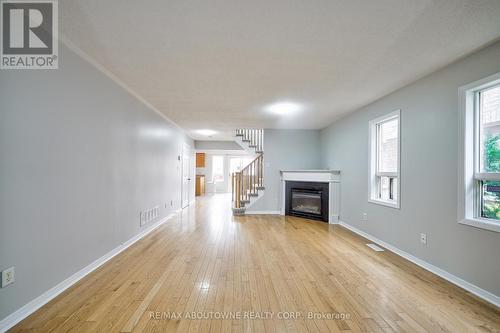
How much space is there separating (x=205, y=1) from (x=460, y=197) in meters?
3.09

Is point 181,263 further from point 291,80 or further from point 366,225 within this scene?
point 366,225

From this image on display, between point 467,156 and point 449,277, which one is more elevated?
point 467,156

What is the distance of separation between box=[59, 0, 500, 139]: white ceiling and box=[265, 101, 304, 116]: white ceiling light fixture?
2.02ft

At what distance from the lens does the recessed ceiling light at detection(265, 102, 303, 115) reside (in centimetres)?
418

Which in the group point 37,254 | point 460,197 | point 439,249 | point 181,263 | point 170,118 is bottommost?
point 181,263

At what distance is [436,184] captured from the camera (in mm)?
2775

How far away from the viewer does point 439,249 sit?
2701mm

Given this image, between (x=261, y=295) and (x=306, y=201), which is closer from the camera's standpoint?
(x=261, y=295)

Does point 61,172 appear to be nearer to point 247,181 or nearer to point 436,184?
point 436,184

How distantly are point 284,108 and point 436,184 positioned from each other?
265 centimetres

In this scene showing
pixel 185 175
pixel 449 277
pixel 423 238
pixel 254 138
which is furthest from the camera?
pixel 254 138

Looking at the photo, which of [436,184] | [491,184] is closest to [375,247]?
[436,184]

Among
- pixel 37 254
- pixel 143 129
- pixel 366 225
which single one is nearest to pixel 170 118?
pixel 143 129

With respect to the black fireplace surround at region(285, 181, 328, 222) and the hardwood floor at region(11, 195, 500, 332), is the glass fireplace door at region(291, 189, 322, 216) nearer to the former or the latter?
the black fireplace surround at region(285, 181, 328, 222)
